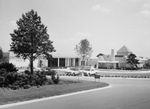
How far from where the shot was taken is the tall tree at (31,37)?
27.6 m

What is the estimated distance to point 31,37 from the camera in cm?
2803

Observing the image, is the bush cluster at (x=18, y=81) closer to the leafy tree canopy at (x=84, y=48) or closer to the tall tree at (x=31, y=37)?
the tall tree at (x=31, y=37)

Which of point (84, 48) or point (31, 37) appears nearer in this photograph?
point (31, 37)

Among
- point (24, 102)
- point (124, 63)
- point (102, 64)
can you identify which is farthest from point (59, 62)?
point (24, 102)

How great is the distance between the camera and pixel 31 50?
27.7 meters

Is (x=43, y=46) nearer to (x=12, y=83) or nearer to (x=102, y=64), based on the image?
(x=12, y=83)

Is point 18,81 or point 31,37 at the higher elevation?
point 31,37

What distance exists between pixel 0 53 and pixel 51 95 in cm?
3909

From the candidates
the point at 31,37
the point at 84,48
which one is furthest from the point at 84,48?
the point at 31,37

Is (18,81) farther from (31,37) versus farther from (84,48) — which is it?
(84,48)

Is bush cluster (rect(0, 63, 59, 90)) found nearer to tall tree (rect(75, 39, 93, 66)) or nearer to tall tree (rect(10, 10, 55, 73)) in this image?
tall tree (rect(10, 10, 55, 73))

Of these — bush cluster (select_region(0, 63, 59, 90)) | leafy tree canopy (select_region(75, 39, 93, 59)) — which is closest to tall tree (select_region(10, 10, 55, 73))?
bush cluster (select_region(0, 63, 59, 90))

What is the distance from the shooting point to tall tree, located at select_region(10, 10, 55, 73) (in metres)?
27.6

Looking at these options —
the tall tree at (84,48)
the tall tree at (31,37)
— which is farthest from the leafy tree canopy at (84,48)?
the tall tree at (31,37)
